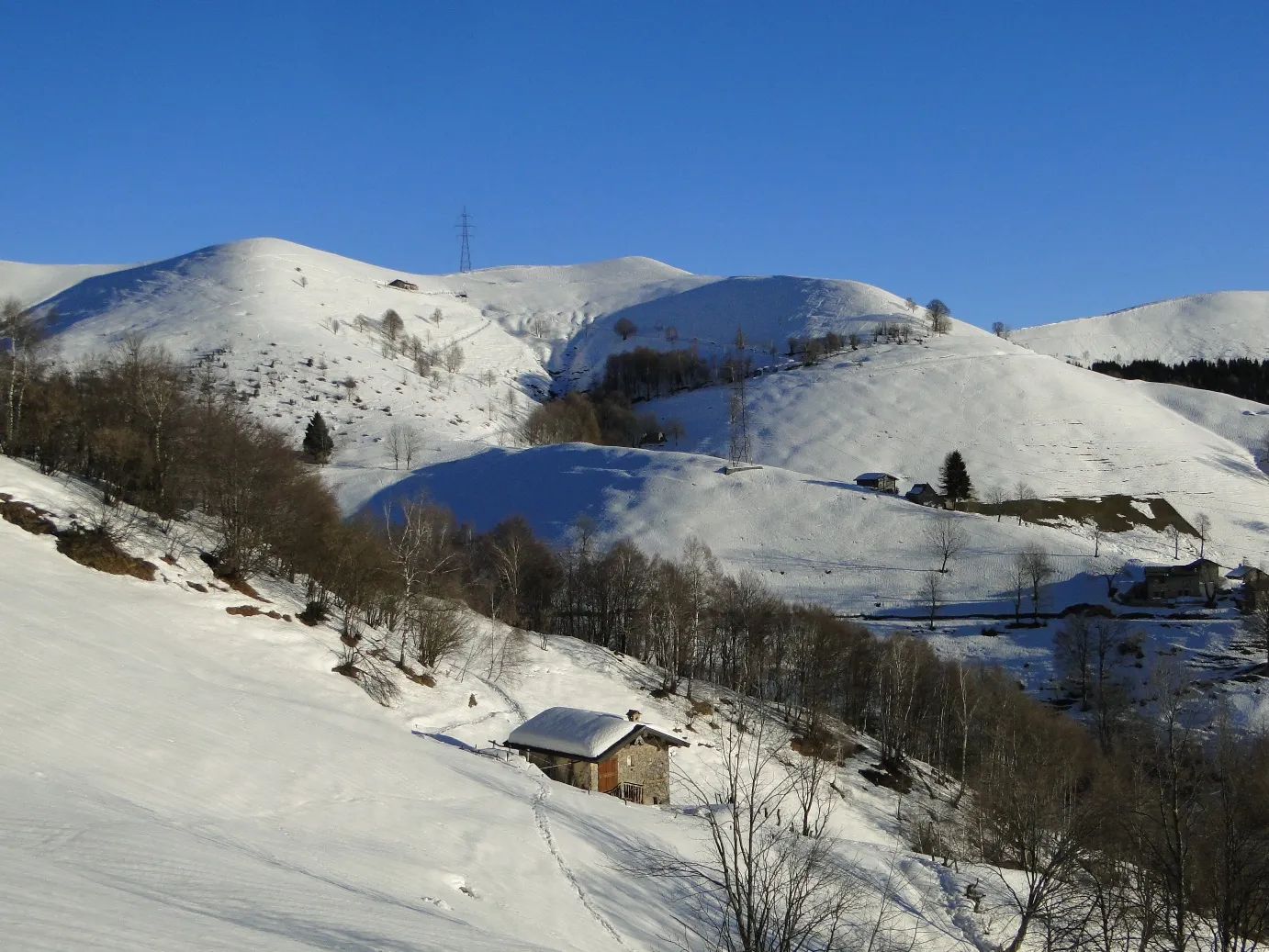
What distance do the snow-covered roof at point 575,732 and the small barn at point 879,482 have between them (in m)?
71.9

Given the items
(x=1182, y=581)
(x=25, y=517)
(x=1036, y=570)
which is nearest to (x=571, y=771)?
(x=25, y=517)

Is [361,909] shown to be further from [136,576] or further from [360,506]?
[360,506]

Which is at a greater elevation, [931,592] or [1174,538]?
[1174,538]

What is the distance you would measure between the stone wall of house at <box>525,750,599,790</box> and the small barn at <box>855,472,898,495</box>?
73895 mm

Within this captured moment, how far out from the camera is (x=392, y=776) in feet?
74.6

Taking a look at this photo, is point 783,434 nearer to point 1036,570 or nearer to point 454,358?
point 1036,570

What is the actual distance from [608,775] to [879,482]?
246 ft

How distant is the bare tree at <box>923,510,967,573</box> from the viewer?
81.9 m

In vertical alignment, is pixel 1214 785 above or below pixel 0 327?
below

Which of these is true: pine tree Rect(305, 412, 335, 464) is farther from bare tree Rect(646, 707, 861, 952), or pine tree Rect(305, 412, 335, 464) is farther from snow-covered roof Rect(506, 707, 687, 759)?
bare tree Rect(646, 707, 861, 952)

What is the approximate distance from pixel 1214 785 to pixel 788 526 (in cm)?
4807

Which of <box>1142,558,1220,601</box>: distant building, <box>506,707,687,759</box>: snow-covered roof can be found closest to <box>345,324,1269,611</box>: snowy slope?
<box>1142,558,1220,601</box>: distant building

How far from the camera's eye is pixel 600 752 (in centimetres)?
3234

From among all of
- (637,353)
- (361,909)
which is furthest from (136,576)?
(637,353)
